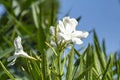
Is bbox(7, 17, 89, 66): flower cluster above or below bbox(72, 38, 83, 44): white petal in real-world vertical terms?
above

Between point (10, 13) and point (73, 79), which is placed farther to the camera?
point (10, 13)

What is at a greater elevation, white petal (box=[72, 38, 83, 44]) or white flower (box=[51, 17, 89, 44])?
white flower (box=[51, 17, 89, 44])

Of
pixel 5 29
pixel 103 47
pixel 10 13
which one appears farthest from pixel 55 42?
pixel 10 13

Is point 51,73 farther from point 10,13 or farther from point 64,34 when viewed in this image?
point 10,13

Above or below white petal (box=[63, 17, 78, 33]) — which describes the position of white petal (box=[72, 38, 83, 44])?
below

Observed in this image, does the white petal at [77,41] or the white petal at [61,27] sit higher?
the white petal at [61,27]

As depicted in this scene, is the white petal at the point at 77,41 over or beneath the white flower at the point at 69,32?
beneath

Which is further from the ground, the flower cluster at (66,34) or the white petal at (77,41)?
the flower cluster at (66,34)

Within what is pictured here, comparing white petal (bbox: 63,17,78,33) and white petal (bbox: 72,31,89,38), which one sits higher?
white petal (bbox: 63,17,78,33)
